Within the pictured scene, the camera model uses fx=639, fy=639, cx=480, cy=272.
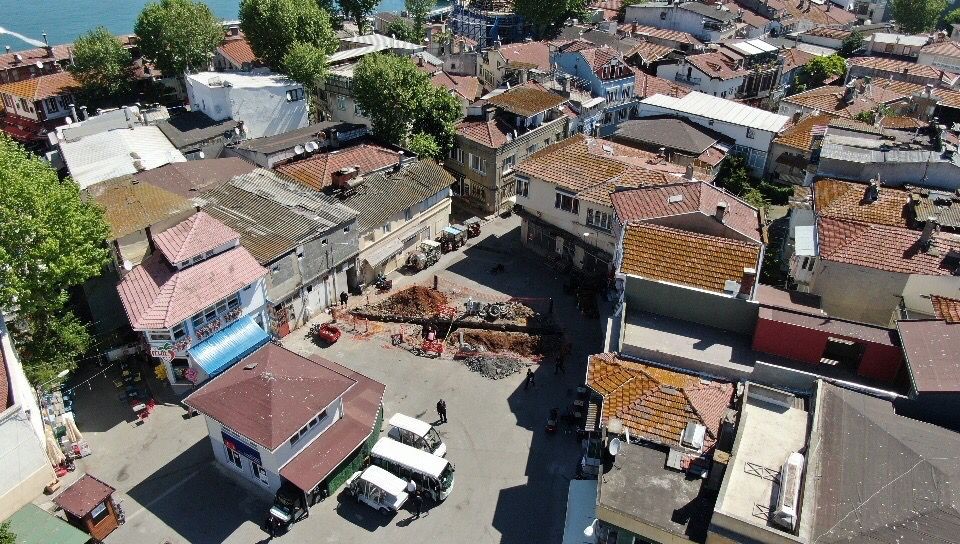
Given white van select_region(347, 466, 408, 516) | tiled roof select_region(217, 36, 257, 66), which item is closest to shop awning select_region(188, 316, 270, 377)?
white van select_region(347, 466, 408, 516)

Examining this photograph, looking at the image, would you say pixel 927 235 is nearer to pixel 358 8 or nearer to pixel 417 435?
pixel 417 435

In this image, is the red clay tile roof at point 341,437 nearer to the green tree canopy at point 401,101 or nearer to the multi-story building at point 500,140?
the green tree canopy at point 401,101

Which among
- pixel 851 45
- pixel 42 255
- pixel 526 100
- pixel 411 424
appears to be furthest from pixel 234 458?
pixel 851 45

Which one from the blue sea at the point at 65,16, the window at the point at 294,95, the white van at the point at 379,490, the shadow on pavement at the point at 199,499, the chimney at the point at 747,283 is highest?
the blue sea at the point at 65,16

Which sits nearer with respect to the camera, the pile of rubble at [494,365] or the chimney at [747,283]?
the chimney at [747,283]

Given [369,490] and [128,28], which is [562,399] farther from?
[128,28]

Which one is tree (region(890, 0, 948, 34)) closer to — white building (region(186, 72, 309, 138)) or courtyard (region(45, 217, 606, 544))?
courtyard (region(45, 217, 606, 544))

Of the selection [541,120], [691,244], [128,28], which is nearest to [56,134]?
[541,120]

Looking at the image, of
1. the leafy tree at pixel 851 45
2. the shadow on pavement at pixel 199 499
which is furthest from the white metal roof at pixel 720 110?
the shadow on pavement at pixel 199 499
